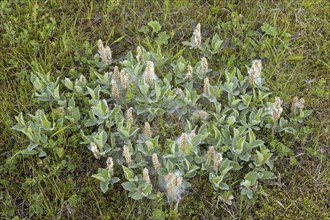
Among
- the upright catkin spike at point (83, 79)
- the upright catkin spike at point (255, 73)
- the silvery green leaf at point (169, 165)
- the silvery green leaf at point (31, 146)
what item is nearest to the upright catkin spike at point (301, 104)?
the upright catkin spike at point (255, 73)

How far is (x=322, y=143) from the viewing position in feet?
13.2

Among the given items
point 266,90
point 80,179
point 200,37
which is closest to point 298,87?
point 266,90

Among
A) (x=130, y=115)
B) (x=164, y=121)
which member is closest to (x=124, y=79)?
(x=130, y=115)

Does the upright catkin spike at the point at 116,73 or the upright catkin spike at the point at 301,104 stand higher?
the upright catkin spike at the point at 116,73

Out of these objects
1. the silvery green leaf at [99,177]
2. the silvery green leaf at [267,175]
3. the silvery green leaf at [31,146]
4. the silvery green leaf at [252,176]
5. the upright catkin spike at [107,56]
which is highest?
the upright catkin spike at [107,56]

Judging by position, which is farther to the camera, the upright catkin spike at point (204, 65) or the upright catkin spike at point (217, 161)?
the upright catkin spike at point (204, 65)

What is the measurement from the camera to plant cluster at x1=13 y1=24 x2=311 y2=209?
366 cm

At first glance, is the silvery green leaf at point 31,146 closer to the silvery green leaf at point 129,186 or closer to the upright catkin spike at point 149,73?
the silvery green leaf at point 129,186

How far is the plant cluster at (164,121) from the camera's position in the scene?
12.0 ft

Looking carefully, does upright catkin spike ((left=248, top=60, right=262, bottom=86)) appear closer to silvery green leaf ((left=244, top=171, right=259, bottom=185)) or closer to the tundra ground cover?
the tundra ground cover

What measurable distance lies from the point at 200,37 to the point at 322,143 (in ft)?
4.72

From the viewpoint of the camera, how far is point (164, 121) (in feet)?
13.3

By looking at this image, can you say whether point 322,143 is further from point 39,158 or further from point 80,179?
point 39,158

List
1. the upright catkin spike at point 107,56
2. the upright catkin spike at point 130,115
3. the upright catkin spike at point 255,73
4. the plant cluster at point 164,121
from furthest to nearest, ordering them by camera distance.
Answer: the upright catkin spike at point 107,56
the upright catkin spike at point 255,73
the upright catkin spike at point 130,115
the plant cluster at point 164,121
